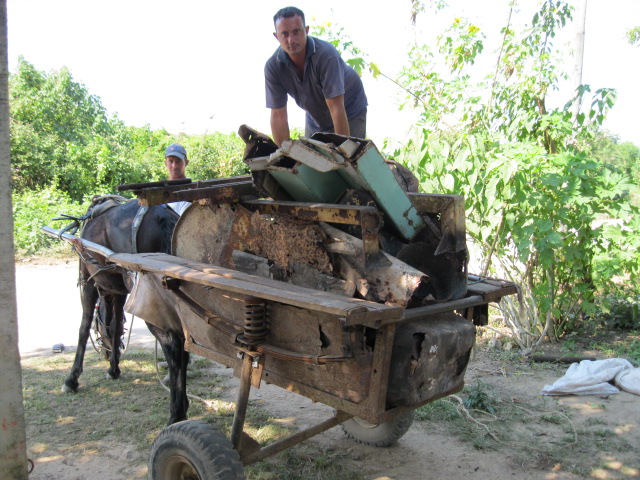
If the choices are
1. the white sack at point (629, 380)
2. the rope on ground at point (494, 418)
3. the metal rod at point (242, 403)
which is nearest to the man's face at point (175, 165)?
the metal rod at point (242, 403)

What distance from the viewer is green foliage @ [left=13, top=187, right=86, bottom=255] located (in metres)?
11.2

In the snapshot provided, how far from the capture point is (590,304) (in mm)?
4957

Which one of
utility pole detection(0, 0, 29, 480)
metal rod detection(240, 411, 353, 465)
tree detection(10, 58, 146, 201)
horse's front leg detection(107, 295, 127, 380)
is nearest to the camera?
utility pole detection(0, 0, 29, 480)

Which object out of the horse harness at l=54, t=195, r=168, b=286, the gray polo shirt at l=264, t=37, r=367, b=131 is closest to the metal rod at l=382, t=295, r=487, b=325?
the gray polo shirt at l=264, t=37, r=367, b=131

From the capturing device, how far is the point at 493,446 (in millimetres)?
3426

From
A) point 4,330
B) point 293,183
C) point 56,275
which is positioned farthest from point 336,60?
point 56,275

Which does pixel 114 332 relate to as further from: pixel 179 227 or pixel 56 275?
pixel 56 275

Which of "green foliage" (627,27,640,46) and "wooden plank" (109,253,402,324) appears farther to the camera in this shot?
"green foliage" (627,27,640,46)

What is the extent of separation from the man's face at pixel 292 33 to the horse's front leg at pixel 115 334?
9.42 feet

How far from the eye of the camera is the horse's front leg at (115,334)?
4.79 meters

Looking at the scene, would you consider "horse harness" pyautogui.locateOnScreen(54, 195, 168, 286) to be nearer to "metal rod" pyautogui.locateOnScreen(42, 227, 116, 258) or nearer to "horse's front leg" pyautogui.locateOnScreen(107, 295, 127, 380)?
"metal rod" pyautogui.locateOnScreen(42, 227, 116, 258)

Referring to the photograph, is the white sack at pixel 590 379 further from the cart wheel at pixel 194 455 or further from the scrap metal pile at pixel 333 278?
the cart wheel at pixel 194 455

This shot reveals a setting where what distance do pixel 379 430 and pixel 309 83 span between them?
7.72 feet

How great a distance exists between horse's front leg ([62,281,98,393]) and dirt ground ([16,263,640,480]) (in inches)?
36.8
